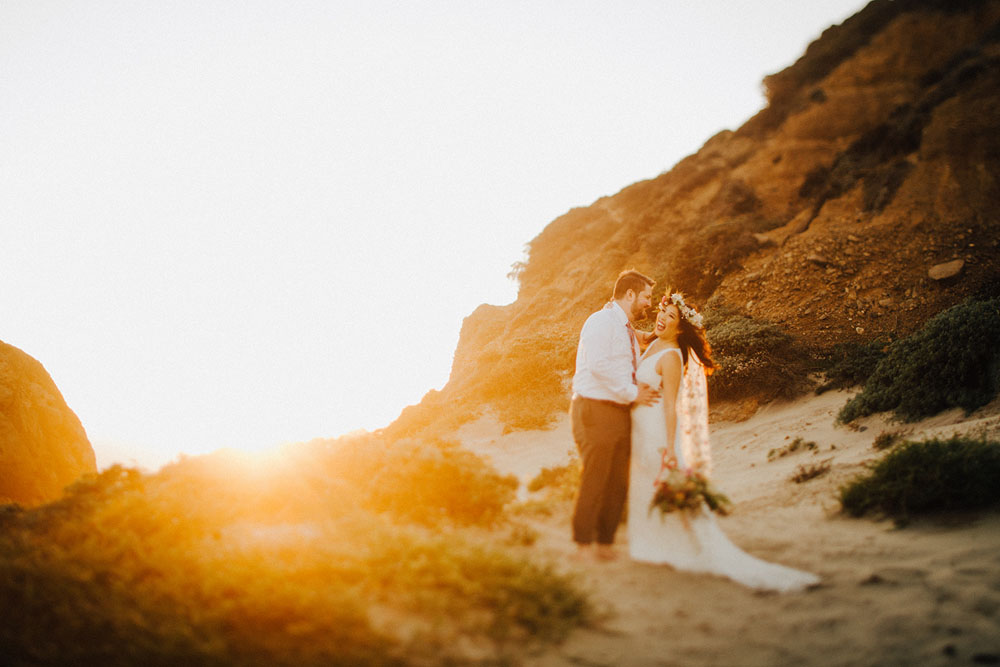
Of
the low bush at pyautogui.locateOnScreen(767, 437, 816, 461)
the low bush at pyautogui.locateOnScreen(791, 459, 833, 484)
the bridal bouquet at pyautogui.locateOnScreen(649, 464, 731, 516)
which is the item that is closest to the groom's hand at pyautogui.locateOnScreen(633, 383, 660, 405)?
the bridal bouquet at pyautogui.locateOnScreen(649, 464, 731, 516)

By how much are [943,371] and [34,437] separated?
663 inches

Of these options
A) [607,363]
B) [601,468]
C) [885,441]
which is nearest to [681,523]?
[601,468]

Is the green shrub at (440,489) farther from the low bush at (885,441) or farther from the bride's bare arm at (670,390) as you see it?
the low bush at (885,441)

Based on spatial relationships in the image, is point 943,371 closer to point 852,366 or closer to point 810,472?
point 852,366

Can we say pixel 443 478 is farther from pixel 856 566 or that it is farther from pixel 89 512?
pixel 856 566

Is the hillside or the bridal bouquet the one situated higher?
the hillside

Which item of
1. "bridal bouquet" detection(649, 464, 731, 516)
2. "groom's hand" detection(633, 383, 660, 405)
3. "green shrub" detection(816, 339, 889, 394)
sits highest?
"groom's hand" detection(633, 383, 660, 405)

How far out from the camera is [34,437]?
33.9 ft

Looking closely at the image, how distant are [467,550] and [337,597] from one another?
89 cm

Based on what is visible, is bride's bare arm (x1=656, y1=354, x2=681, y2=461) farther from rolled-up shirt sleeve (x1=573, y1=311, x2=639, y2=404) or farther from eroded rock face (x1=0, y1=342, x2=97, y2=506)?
eroded rock face (x1=0, y1=342, x2=97, y2=506)

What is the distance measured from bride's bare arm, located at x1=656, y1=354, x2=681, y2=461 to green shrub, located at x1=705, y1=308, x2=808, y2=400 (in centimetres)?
759

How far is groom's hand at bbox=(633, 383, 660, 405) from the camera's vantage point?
4.49 m

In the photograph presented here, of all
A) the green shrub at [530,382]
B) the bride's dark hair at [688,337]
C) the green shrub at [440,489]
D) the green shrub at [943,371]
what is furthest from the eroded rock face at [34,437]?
the green shrub at [943,371]

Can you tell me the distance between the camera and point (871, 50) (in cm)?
2634
